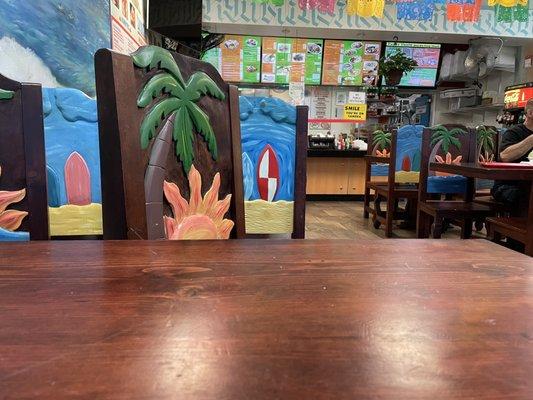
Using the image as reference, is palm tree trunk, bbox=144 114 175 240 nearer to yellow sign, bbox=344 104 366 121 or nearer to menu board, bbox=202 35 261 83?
menu board, bbox=202 35 261 83

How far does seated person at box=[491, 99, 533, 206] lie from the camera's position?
290 cm

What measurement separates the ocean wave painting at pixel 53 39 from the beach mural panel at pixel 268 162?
89 cm

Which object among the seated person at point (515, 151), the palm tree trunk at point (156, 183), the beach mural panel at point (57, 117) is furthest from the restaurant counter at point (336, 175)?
the palm tree trunk at point (156, 183)

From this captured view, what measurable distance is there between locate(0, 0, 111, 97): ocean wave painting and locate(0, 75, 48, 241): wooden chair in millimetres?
740

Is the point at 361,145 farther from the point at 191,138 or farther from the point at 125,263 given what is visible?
the point at 125,263

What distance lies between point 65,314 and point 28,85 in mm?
852

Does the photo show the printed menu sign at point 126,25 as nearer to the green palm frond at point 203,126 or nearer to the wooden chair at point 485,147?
the green palm frond at point 203,126

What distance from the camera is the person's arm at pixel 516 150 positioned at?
2.87m

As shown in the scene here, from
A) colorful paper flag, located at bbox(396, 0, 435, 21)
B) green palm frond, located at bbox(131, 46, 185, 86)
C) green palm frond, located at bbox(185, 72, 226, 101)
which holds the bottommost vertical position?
green palm frond, located at bbox(185, 72, 226, 101)

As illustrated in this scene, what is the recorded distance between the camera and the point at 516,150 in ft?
9.70

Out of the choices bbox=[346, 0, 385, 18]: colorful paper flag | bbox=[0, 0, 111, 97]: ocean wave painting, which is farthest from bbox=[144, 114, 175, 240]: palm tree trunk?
bbox=[346, 0, 385, 18]: colorful paper flag

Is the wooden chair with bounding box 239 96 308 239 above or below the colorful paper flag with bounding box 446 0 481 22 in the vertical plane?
below

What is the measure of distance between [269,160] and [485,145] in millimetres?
3044

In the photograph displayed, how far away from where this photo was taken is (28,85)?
101 cm
